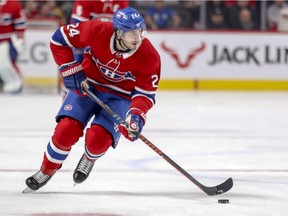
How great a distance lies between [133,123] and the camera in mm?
4652

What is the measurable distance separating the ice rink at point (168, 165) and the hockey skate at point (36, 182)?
4 centimetres

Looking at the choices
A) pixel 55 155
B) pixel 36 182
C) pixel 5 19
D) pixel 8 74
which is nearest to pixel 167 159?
pixel 55 155

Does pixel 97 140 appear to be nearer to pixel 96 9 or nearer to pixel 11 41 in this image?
pixel 96 9

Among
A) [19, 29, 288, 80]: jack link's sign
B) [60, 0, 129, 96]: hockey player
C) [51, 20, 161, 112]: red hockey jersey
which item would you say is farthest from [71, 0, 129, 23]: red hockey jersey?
[51, 20, 161, 112]: red hockey jersey

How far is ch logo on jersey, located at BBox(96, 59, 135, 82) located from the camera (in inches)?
191

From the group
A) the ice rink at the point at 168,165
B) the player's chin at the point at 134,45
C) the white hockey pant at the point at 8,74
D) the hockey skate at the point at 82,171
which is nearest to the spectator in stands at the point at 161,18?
the white hockey pant at the point at 8,74

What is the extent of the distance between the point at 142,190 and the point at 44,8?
260 inches

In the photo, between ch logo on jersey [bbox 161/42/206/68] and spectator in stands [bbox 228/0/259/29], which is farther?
spectator in stands [bbox 228/0/259/29]

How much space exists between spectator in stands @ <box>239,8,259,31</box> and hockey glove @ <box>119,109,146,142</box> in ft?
21.9

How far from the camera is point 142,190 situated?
16.1ft

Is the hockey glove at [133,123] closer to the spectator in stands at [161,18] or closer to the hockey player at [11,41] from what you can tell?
the hockey player at [11,41]

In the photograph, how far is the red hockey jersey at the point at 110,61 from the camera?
4.73m

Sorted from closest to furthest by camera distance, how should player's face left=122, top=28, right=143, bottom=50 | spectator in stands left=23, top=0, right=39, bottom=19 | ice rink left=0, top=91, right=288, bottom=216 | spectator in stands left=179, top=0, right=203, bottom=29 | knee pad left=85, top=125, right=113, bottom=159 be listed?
ice rink left=0, top=91, right=288, bottom=216 → player's face left=122, top=28, right=143, bottom=50 → knee pad left=85, top=125, right=113, bottom=159 → spectator in stands left=179, top=0, right=203, bottom=29 → spectator in stands left=23, top=0, right=39, bottom=19

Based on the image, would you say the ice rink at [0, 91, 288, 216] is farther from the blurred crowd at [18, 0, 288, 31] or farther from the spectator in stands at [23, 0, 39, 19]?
the spectator in stands at [23, 0, 39, 19]
